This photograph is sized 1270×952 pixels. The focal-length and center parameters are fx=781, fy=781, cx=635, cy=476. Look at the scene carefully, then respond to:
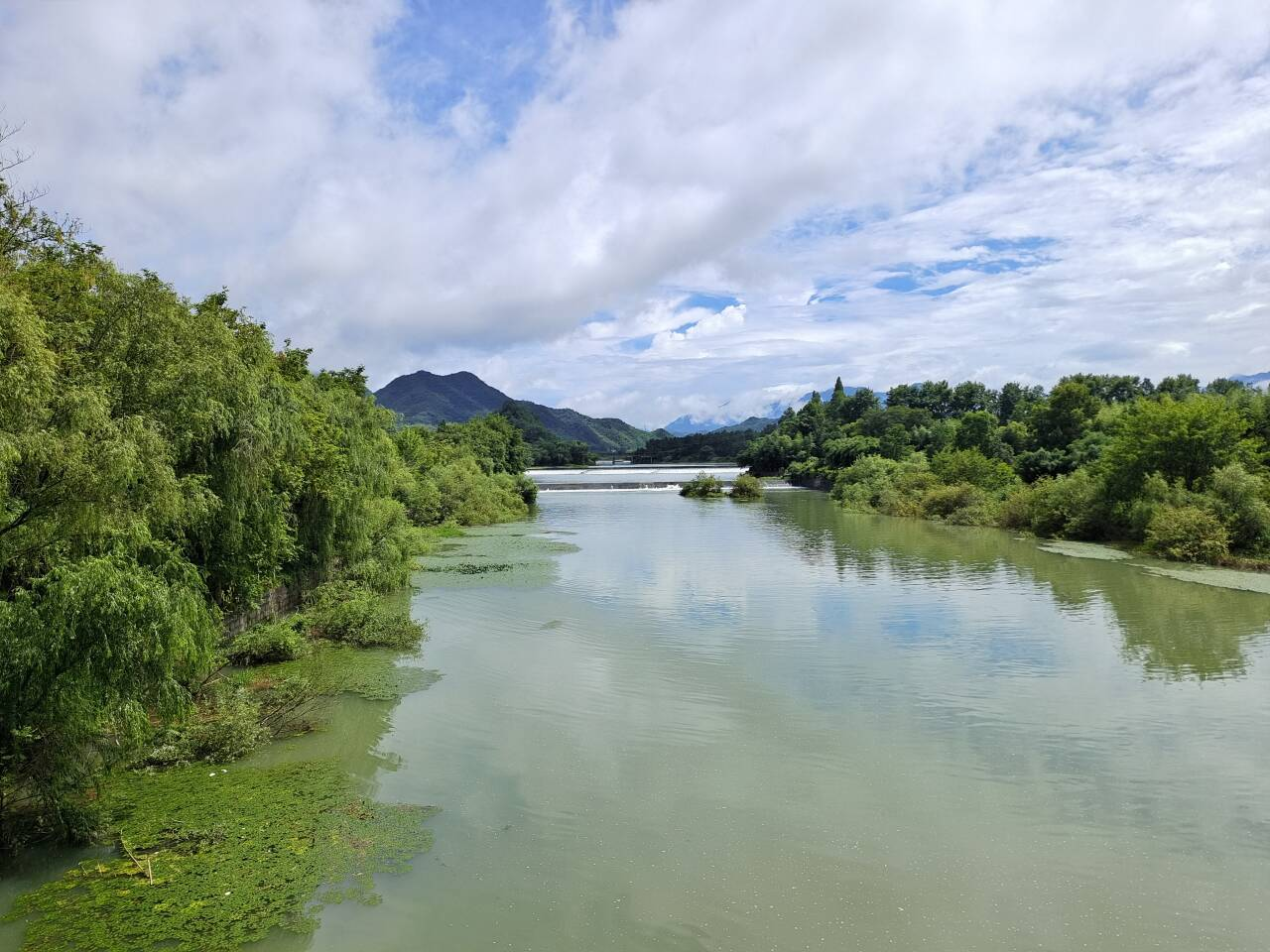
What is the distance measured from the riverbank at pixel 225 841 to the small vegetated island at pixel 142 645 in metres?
0.03

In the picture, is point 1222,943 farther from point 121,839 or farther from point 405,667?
point 405,667

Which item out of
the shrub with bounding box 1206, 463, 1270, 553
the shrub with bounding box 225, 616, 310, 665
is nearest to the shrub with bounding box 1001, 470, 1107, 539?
the shrub with bounding box 1206, 463, 1270, 553

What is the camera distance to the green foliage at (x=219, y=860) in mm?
7375

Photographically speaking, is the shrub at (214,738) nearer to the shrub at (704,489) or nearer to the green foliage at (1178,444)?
the green foliage at (1178,444)

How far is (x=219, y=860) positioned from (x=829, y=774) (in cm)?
787

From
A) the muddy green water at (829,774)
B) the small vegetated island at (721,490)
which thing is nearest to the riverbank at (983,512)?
the muddy green water at (829,774)

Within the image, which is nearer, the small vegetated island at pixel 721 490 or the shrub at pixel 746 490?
the shrub at pixel 746 490

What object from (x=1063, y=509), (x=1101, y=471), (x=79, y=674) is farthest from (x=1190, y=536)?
(x=79, y=674)

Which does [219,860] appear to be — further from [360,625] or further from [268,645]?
[360,625]

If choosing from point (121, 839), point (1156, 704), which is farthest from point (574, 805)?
point (1156, 704)

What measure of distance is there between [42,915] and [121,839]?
1233mm

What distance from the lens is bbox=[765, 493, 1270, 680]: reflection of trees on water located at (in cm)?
1792

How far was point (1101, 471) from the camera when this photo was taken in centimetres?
3888

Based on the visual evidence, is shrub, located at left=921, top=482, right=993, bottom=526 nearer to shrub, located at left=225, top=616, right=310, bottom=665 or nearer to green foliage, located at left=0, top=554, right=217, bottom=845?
shrub, located at left=225, top=616, right=310, bottom=665
